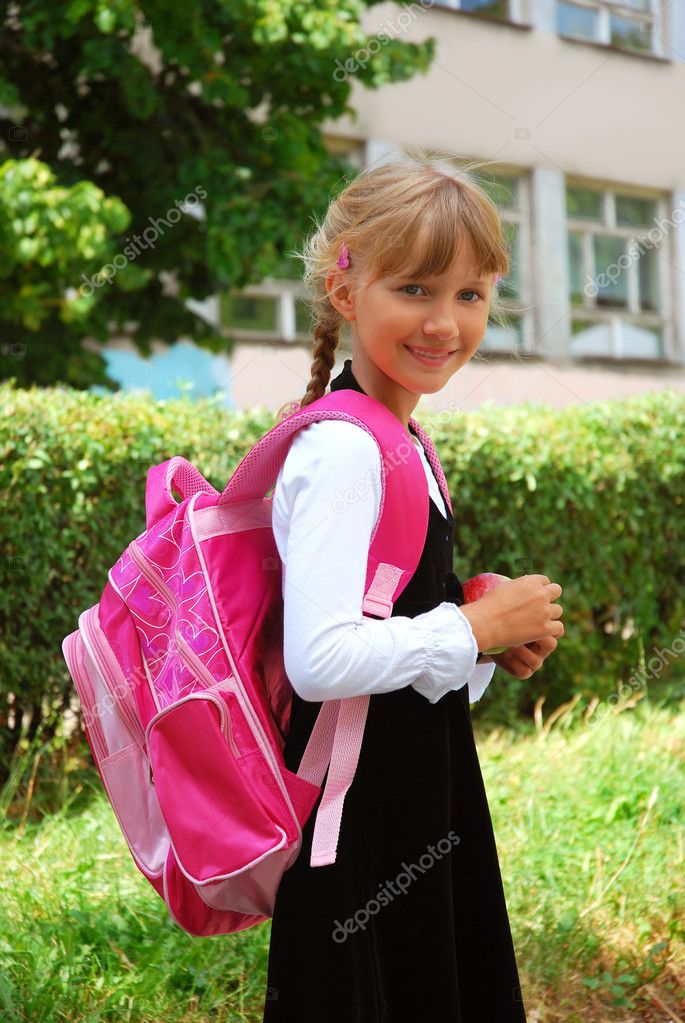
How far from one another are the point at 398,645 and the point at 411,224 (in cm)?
64

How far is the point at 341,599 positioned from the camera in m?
1.59

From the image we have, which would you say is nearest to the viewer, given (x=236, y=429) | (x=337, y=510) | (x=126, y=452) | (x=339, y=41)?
(x=337, y=510)

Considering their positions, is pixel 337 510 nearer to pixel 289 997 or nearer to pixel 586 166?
pixel 289 997

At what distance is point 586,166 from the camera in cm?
1444

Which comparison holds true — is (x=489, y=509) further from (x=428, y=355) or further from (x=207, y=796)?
(x=207, y=796)

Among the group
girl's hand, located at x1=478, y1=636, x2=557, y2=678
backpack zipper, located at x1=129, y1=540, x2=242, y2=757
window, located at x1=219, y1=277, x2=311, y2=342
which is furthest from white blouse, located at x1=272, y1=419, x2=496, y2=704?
window, located at x1=219, y1=277, x2=311, y2=342

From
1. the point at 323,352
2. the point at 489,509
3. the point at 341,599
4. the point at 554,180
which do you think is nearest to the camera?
the point at 341,599

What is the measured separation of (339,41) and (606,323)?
30.4 feet

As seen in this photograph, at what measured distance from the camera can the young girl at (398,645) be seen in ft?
5.47

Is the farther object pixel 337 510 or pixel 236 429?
pixel 236 429

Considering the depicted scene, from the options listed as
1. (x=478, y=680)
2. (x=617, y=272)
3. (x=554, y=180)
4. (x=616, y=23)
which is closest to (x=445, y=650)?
(x=478, y=680)

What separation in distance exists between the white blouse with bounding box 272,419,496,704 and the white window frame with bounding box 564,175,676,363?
13.4 meters

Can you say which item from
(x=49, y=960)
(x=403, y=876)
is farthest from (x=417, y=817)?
(x=49, y=960)

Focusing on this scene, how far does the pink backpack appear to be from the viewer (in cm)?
169
